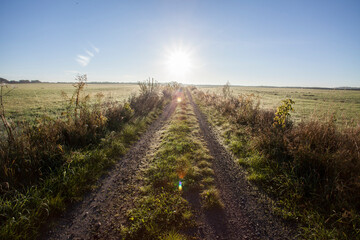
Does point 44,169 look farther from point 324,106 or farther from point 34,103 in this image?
point 34,103

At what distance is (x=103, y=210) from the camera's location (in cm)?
377

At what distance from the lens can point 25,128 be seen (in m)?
5.27

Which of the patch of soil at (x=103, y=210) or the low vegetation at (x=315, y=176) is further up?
the low vegetation at (x=315, y=176)

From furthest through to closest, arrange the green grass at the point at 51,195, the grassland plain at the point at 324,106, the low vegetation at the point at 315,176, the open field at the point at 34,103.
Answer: the open field at the point at 34,103, the grassland plain at the point at 324,106, the low vegetation at the point at 315,176, the green grass at the point at 51,195

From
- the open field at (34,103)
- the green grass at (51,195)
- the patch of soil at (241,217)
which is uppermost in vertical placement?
the open field at (34,103)

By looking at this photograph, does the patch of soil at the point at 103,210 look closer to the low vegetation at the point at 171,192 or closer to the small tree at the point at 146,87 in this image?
the low vegetation at the point at 171,192

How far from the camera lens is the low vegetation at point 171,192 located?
328 cm

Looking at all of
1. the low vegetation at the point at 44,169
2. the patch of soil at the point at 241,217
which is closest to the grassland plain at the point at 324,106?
the patch of soil at the point at 241,217

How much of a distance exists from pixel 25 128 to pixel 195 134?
761 centimetres

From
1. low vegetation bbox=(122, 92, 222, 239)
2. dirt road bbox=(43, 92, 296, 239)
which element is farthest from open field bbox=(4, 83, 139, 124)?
low vegetation bbox=(122, 92, 222, 239)

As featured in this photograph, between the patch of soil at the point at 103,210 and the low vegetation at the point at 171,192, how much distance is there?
318 millimetres

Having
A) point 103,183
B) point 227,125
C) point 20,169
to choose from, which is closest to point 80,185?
point 103,183

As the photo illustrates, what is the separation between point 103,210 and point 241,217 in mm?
3422

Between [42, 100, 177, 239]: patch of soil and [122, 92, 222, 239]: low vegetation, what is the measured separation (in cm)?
32
